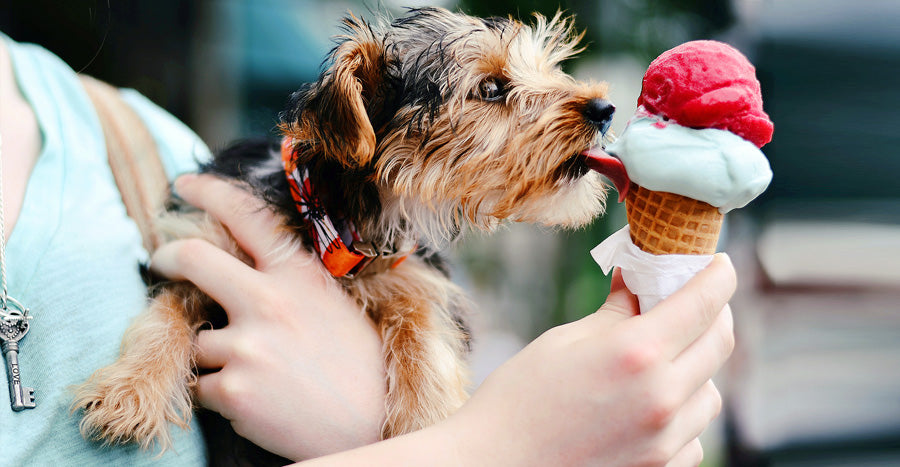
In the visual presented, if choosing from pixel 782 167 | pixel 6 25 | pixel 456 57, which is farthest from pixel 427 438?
pixel 782 167

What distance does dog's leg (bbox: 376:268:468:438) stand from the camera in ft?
5.68

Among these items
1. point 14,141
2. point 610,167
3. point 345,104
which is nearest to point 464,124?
point 345,104

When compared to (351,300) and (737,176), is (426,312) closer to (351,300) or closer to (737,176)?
(351,300)

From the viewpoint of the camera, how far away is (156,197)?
224 cm

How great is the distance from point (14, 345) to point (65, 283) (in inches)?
7.3

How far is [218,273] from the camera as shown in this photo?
1688 mm

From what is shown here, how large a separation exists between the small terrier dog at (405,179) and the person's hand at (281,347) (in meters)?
0.08

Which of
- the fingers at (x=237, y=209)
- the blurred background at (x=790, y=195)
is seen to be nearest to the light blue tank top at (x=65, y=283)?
the fingers at (x=237, y=209)

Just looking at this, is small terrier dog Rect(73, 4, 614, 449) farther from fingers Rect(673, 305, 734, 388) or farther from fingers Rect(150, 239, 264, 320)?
fingers Rect(673, 305, 734, 388)

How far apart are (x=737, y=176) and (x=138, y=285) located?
168 centimetres

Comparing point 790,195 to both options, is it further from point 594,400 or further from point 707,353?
point 594,400

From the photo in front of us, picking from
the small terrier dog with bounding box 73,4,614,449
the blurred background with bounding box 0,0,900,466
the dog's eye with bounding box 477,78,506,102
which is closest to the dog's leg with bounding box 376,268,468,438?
the small terrier dog with bounding box 73,4,614,449

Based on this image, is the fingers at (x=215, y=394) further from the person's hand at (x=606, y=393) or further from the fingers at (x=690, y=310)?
the fingers at (x=690, y=310)

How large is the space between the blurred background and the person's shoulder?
25 cm
